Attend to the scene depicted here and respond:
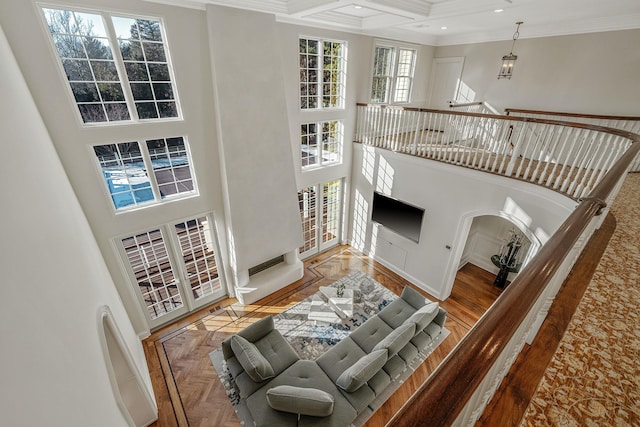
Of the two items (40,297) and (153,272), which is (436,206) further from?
(40,297)

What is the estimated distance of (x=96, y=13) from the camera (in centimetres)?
363

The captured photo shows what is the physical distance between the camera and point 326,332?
17.6 ft

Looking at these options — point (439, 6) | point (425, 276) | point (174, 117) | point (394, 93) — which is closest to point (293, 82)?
point (174, 117)

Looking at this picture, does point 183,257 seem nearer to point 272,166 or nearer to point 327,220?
point 272,166

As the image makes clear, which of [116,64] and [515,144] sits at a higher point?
[116,64]

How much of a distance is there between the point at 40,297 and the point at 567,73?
868 cm

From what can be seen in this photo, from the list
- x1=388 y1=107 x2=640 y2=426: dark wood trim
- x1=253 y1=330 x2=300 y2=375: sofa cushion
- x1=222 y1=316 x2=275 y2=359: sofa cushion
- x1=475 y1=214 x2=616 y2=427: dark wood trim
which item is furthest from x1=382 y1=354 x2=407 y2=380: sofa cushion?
x1=388 y1=107 x2=640 y2=426: dark wood trim

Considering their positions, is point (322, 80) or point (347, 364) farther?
point (322, 80)

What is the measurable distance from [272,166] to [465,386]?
5.24m

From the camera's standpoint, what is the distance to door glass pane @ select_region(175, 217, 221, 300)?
17.8ft

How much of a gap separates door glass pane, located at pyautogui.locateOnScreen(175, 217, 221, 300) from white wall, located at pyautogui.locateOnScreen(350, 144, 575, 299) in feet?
12.7

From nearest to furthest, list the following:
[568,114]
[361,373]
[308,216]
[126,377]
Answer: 1. [126,377]
2. [361,373]
3. [568,114]
4. [308,216]

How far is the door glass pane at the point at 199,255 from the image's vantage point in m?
5.42

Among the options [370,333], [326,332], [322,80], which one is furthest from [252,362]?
[322,80]
